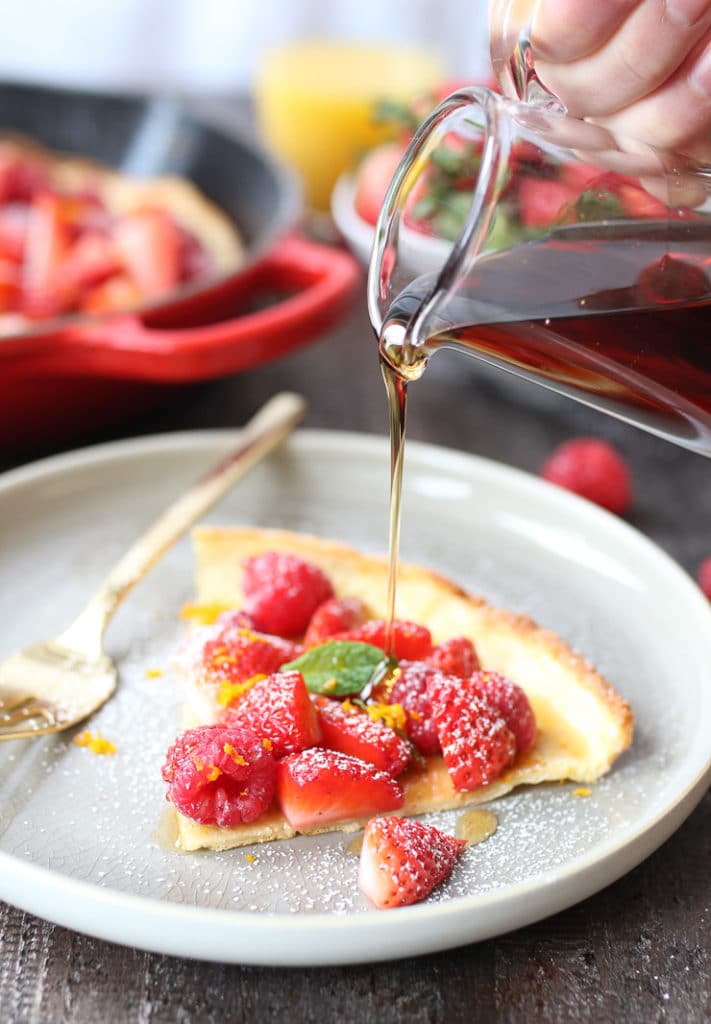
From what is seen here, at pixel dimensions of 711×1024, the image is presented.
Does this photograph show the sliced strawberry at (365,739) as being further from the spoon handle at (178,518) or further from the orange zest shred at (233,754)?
the spoon handle at (178,518)

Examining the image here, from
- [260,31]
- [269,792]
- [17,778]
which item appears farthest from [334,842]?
[260,31]

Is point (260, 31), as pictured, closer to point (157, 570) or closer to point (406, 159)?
point (157, 570)

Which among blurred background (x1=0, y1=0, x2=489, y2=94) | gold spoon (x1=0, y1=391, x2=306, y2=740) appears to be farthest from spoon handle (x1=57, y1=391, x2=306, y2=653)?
blurred background (x1=0, y1=0, x2=489, y2=94)

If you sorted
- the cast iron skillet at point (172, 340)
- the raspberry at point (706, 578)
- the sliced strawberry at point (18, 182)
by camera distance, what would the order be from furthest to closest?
the sliced strawberry at point (18, 182), the cast iron skillet at point (172, 340), the raspberry at point (706, 578)

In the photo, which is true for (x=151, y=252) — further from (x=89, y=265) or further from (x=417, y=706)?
(x=417, y=706)

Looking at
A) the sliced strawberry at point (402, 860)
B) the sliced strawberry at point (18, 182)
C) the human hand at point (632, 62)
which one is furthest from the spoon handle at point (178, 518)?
the sliced strawberry at point (18, 182)

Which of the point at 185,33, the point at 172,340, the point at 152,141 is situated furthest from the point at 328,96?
the point at 172,340

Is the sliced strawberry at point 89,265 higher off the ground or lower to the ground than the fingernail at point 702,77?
lower
